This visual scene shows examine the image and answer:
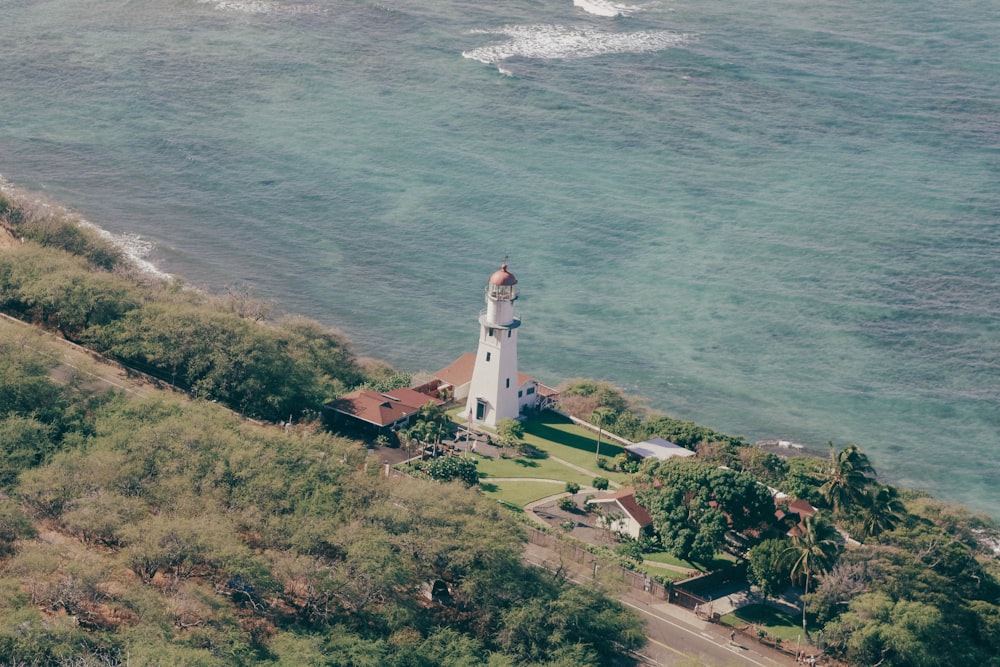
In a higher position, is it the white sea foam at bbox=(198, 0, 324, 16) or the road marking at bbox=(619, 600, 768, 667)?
the white sea foam at bbox=(198, 0, 324, 16)

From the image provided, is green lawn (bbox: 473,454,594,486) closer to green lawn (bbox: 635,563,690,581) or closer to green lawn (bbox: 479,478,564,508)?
green lawn (bbox: 479,478,564,508)

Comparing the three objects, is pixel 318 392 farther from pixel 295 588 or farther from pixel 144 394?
pixel 295 588

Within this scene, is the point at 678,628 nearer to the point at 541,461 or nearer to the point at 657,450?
the point at 657,450

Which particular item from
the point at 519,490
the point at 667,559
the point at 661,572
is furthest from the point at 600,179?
the point at 661,572

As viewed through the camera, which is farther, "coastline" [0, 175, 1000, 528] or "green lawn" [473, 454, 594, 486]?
"coastline" [0, 175, 1000, 528]

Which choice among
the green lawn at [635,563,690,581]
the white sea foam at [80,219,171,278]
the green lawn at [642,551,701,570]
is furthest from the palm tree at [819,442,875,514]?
the white sea foam at [80,219,171,278]

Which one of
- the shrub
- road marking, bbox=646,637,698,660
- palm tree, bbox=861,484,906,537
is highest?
palm tree, bbox=861,484,906,537

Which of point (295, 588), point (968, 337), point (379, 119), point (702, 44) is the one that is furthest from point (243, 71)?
point (295, 588)
